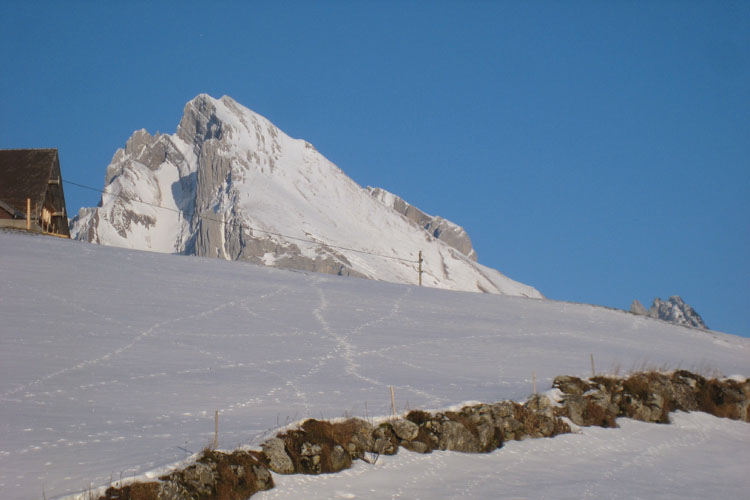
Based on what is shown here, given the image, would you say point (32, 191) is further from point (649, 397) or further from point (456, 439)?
point (456, 439)

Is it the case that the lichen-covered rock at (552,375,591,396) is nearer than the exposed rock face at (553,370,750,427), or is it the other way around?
the exposed rock face at (553,370,750,427)

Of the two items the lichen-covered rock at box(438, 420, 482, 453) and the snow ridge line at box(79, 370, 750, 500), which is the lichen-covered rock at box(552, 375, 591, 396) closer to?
the snow ridge line at box(79, 370, 750, 500)

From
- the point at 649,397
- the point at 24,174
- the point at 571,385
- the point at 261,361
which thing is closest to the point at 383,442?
the point at 571,385

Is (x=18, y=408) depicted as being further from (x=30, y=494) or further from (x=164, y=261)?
(x=164, y=261)

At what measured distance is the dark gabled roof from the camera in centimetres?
5819

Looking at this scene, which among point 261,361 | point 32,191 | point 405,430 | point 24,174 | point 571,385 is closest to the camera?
point 405,430

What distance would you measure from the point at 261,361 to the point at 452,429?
→ 30.6 ft

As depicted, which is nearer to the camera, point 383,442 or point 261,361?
point 383,442

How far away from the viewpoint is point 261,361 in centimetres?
2825

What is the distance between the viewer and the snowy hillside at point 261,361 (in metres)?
17.9

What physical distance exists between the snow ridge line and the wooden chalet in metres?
43.4

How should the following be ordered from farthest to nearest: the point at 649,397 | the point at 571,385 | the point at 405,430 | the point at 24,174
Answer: the point at 24,174, the point at 649,397, the point at 571,385, the point at 405,430

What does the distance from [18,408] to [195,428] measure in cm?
435

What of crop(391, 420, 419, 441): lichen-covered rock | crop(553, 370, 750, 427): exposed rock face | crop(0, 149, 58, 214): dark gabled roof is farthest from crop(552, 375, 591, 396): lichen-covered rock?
crop(0, 149, 58, 214): dark gabled roof
